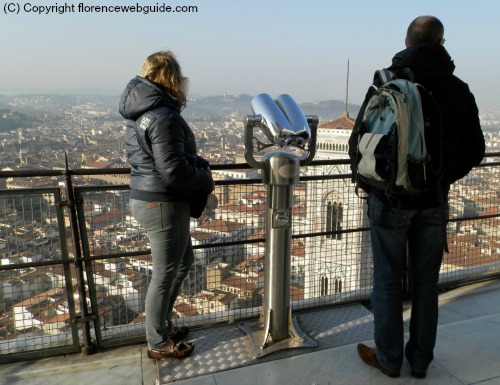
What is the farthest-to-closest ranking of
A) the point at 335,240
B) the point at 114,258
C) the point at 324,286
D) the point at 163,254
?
the point at 335,240 → the point at 324,286 → the point at 114,258 → the point at 163,254

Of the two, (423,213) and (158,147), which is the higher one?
(158,147)

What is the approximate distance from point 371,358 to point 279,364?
1.67 feet

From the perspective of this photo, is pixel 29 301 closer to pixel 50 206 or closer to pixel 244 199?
pixel 50 206

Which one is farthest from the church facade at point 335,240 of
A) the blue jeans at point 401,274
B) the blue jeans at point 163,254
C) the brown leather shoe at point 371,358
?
the blue jeans at point 163,254

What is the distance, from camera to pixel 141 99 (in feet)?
7.03

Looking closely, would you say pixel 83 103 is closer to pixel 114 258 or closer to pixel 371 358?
pixel 114 258

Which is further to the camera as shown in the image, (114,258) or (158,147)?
(114,258)

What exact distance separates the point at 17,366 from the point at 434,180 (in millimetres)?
2532

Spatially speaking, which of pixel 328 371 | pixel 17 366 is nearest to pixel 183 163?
pixel 328 371

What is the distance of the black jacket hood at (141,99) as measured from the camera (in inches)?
84.0

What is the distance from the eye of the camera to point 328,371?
236cm

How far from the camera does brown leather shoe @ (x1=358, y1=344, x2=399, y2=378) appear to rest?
7.46 feet

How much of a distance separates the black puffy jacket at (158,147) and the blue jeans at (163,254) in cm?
6

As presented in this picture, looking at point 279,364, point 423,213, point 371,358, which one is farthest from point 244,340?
point 423,213
